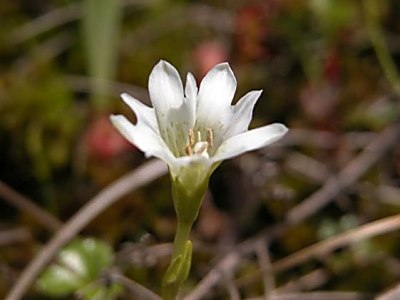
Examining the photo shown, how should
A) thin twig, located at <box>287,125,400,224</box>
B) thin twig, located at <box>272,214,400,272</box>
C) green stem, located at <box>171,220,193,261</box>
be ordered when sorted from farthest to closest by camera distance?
thin twig, located at <box>287,125,400,224</box> < thin twig, located at <box>272,214,400,272</box> < green stem, located at <box>171,220,193,261</box>

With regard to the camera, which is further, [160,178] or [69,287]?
[160,178]

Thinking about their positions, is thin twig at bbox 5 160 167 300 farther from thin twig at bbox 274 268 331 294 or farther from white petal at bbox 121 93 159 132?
white petal at bbox 121 93 159 132

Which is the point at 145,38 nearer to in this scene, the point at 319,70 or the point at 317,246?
the point at 319,70

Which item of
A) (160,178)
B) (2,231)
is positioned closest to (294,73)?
(160,178)

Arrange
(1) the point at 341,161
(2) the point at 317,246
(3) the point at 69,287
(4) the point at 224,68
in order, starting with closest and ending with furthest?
(4) the point at 224,68, (3) the point at 69,287, (2) the point at 317,246, (1) the point at 341,161

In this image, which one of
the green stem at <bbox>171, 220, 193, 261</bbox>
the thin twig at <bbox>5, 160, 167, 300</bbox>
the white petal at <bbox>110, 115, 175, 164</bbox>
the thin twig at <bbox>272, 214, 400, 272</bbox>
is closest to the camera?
the white petal at <bbox>110, 115, 175, 164</bbox>

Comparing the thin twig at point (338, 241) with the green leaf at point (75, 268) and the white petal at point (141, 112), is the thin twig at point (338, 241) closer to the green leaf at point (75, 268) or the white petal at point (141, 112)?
the green leaf at point (75, 268)

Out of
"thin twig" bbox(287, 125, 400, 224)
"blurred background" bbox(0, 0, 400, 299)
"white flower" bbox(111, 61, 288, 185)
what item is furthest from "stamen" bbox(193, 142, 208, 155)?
"thin twig" bbox(287, 125, 400, 224)
